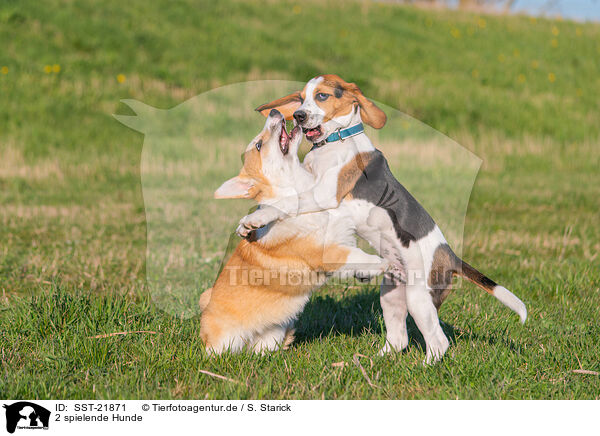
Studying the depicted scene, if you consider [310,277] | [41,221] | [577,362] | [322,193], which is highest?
[322,193]

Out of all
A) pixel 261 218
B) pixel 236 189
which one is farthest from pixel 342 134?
pixel 236 189

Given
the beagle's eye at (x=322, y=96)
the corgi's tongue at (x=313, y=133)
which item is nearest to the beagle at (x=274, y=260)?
the corgi's tongue at (x=313, y=133)

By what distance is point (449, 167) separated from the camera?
6.12 metres

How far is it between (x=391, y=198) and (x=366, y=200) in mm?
148

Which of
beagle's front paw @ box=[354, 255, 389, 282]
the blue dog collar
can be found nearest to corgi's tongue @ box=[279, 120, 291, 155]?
the blue dog collar

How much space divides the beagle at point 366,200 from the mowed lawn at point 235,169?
21.8 inches

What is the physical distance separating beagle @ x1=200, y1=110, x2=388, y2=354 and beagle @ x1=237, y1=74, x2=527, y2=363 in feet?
0.40

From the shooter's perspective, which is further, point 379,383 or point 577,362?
point 577,362

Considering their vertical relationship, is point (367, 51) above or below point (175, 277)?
above

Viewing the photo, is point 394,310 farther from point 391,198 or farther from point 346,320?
point 346,320
